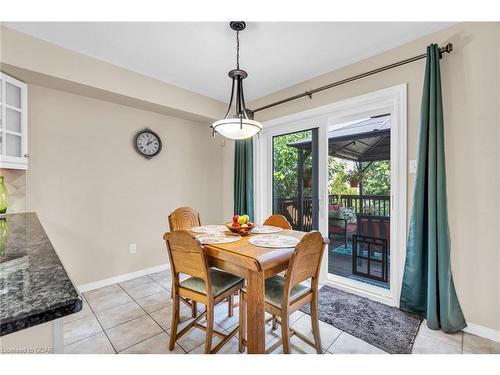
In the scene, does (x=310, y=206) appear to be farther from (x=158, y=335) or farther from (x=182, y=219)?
(x=158, y=335)

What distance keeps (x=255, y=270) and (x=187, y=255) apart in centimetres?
48

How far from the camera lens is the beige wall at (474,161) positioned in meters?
1.79

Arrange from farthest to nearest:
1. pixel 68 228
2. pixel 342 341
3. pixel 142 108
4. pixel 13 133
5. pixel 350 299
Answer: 1. pixel 142 108
2. pixel 68 228
3. pixel 350 299
4. pixel 13 133
5. pixel 342 341

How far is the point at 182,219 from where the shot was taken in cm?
258

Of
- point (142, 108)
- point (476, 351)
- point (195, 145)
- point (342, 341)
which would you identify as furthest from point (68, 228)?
point (476, 351)

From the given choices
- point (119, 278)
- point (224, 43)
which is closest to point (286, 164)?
point (224, 43)

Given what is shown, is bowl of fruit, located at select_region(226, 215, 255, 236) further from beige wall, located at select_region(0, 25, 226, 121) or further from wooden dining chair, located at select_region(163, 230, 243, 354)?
beige wall, located at select_region(0, 25, 226, 121)

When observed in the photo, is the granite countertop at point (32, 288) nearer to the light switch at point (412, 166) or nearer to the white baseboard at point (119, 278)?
the white baseboard at point (119, 278)

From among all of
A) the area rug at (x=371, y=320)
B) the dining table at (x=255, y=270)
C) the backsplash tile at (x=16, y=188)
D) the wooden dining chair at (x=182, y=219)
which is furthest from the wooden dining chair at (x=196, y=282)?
the backsplash tile at (x=16, y=188)

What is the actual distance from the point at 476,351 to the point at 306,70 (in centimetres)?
286

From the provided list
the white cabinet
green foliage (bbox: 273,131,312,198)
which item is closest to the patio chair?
green foliage (bbox: 273,131,312,198)

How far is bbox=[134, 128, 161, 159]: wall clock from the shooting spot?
3.09 metres

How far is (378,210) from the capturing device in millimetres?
2635
